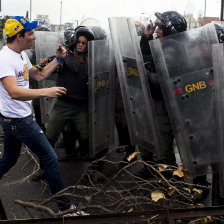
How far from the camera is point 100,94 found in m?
4.86

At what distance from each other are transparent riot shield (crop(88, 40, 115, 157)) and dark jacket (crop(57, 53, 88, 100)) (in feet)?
0.70

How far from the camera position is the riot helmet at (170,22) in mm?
4031

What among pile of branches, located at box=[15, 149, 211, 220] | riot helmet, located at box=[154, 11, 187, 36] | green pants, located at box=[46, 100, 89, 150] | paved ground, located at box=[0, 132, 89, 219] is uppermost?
riot helmet, located at box=[154, 11, 187, 36]

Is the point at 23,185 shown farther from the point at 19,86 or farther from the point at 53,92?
the point at 53,92

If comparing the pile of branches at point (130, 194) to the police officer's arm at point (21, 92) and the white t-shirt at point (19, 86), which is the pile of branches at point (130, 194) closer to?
the police officer's arm at point (21, 92)

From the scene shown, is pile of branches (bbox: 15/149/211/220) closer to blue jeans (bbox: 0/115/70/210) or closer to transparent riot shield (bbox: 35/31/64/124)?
blue jeans (bbox: 0/115/70/210)

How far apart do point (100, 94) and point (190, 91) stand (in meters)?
1.48

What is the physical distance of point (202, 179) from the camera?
166 inches

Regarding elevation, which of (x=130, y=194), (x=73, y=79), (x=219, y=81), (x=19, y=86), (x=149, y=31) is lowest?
(x=130, y=194)

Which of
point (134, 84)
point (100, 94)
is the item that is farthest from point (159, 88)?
point (100, 94)

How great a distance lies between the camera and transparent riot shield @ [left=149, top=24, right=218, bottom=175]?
3592 millimetres

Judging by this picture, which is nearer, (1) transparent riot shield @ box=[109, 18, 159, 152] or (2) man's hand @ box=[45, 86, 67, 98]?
(2) man's hand @ box=[45, 86, 67, 98]

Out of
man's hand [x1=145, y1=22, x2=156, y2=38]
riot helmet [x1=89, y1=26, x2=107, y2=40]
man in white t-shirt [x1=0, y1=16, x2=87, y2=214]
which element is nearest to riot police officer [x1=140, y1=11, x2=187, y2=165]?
man's hand [x1=145, y1=22, x2=156, y2=38]

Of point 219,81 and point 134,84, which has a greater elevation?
point 219,81
